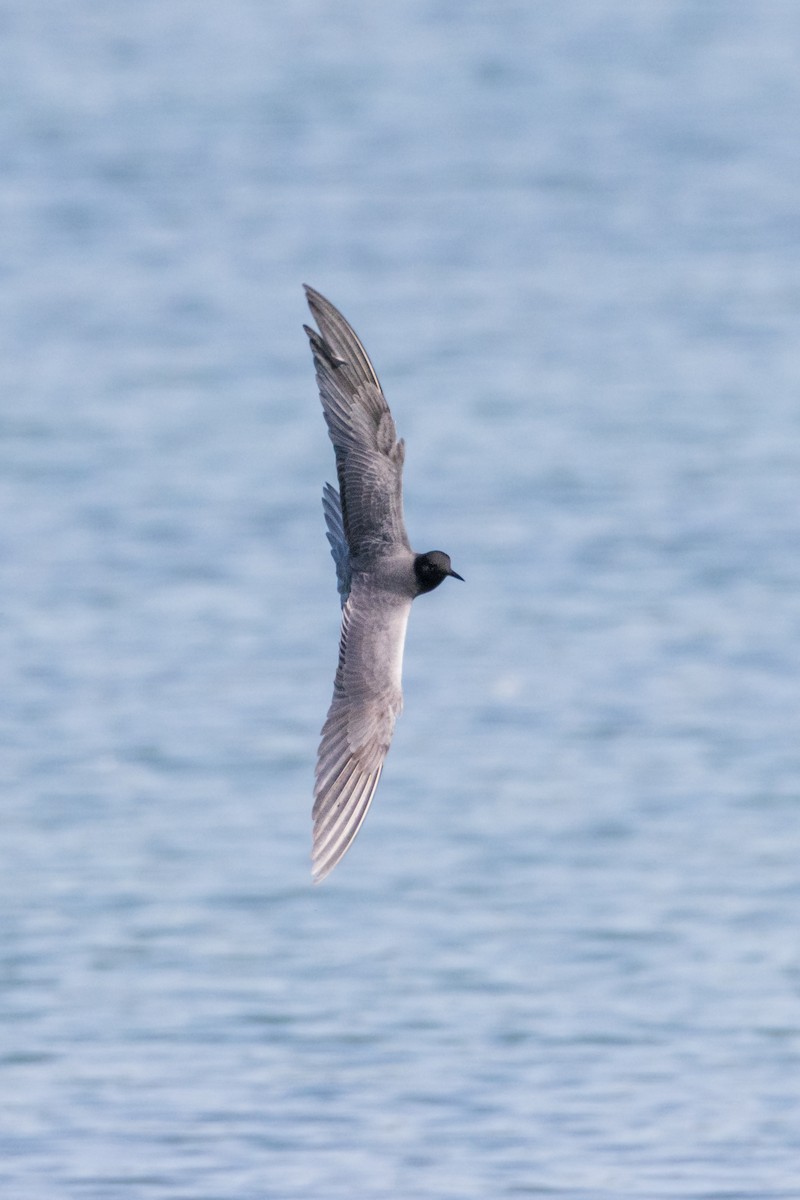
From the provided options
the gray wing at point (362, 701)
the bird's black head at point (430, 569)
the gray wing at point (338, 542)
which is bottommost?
the gray wing at point (362, 701)

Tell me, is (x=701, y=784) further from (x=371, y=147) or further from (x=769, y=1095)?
(x=371, y=147)

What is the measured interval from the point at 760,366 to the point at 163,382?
568 centimetres

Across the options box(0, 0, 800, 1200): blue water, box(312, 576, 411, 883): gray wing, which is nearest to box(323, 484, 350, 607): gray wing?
box(312, 576, 411, 883): gray wing

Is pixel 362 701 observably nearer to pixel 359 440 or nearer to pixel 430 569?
pixel 430 569

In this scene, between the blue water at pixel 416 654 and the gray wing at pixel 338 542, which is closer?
the gray wing at pixel 338 542

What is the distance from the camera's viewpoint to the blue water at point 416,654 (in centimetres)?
1098

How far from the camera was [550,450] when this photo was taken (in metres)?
21.5

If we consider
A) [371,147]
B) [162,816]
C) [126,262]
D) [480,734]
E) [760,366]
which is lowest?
[162,816]

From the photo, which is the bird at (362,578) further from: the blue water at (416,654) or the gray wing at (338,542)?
the blue water at (416,654)

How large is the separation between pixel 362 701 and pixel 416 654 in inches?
417

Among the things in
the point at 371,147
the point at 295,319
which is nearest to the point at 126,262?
the point at 295,319

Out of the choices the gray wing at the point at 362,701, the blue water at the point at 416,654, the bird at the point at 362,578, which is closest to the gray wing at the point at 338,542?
the bird at the point at 362,578

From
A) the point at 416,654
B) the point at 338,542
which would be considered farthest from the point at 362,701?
the point at 416,654

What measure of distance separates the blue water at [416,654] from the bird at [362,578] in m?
3.61
